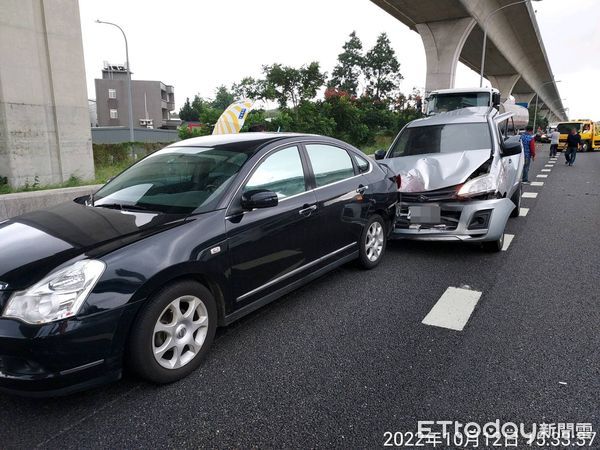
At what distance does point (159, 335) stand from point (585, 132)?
34.2 metres

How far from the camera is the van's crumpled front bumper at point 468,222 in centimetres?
523

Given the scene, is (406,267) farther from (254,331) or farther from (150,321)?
(150,321)

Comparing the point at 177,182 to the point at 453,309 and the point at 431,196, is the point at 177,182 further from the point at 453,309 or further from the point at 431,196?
the point at 431,196

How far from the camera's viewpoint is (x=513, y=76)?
50188 millimetres

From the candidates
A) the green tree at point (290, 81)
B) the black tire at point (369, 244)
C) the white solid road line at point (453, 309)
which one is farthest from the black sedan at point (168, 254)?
the green tree at point (290, 81)

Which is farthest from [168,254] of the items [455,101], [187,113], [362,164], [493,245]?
[187,113]

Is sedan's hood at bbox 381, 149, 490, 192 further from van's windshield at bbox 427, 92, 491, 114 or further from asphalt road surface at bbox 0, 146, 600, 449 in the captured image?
van's windshield at bbox 427, 92, 491, 114

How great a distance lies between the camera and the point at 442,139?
6699 mm

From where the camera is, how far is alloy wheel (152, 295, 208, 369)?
2.78m

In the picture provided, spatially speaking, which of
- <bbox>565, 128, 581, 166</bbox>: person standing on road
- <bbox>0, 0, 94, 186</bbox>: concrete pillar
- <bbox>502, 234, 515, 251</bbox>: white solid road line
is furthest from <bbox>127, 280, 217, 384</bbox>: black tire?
<bbox>565, 128, 581, 166</bbox>: person standing on road

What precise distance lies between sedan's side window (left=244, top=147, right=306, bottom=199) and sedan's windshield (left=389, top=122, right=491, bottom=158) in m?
3.20

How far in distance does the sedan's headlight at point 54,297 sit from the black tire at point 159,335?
1.16 ft

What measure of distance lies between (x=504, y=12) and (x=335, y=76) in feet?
166

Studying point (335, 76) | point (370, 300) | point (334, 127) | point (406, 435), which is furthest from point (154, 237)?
point (335, 76)
